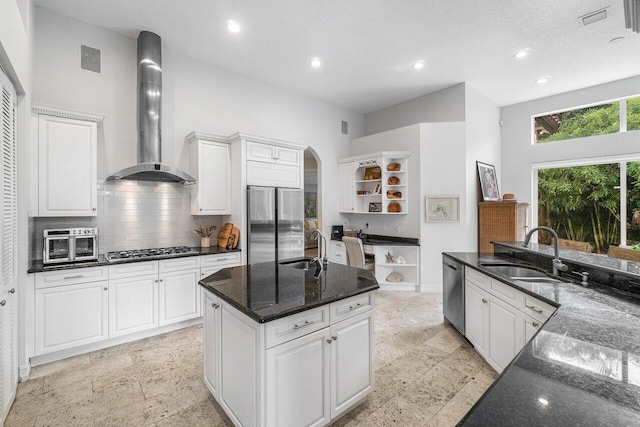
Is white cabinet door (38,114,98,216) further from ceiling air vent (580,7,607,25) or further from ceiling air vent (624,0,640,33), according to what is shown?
ceiling air vent (580,7,607,25)

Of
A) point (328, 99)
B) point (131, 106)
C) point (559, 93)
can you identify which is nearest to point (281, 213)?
point (131, 106)

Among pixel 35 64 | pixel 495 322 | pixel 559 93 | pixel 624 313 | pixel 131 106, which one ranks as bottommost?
pixel 495 322

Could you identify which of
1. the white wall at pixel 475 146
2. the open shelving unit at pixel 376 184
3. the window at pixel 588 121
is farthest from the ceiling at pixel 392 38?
the open shelving unit at pixel 376 184

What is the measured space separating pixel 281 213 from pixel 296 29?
7.84 ft

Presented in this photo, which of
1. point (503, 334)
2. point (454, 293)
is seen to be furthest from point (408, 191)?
point (503, 334)

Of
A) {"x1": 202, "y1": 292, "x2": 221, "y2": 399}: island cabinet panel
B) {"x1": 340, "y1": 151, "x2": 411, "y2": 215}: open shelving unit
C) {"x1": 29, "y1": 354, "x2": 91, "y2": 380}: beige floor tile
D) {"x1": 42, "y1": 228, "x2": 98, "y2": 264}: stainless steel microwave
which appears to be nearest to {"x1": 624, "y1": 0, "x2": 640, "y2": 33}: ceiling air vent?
{"x1": 202, "y1": 292, "x2": 221, "y2": 399}: island cabinet panel

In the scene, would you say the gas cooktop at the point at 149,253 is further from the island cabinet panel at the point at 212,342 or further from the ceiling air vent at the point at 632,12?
the ceiling air vent at the point at 632,12

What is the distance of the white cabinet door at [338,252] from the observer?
5.77m

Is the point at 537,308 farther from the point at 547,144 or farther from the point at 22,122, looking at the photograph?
the point at 547,144

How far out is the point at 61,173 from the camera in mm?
2963

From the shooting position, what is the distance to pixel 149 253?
139 inches

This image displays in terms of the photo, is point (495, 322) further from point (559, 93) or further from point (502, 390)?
point (559, 93)

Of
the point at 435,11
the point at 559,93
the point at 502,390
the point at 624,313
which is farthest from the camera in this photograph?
the point at 559,93

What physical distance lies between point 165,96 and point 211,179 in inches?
50.3
